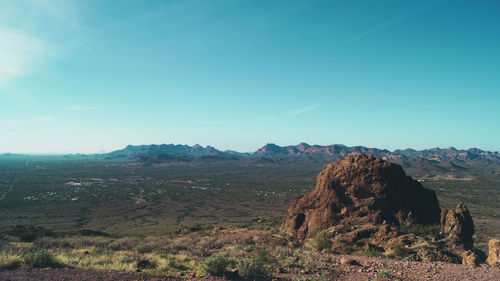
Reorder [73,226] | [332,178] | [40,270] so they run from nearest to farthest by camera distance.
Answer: [40,270]
[332,178]
[73,226]

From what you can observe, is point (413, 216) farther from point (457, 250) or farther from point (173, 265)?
point (173, 265)

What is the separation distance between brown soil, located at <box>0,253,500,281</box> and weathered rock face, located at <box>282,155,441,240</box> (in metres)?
8.72

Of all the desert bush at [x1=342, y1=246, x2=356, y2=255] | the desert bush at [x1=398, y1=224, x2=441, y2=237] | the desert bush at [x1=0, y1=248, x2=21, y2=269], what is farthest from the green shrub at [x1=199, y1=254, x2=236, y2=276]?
the desert bush at [x1=398, y1=224, x2=441, y2=237]

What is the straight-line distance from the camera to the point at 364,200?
19875 mm

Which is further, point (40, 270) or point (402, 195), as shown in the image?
point (402, 195)

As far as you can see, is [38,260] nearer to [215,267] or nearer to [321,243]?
[215,267]

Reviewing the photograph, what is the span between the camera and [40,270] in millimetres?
8086

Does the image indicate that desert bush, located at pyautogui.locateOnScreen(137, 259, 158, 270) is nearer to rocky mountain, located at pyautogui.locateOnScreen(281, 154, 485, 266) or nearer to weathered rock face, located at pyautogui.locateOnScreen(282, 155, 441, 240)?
rocky mountain, located at pyautogui.locateOnScreen(281, 154, 485, 266)

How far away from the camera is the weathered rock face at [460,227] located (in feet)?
50.0

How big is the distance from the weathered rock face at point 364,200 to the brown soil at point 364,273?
28.6 ft

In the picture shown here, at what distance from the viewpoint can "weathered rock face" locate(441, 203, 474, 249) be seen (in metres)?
15.2

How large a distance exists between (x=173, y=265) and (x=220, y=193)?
6845 centimetres

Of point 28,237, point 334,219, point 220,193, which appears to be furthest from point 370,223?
point 220,193

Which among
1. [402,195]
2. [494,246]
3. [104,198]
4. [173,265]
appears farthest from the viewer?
[104,198]
